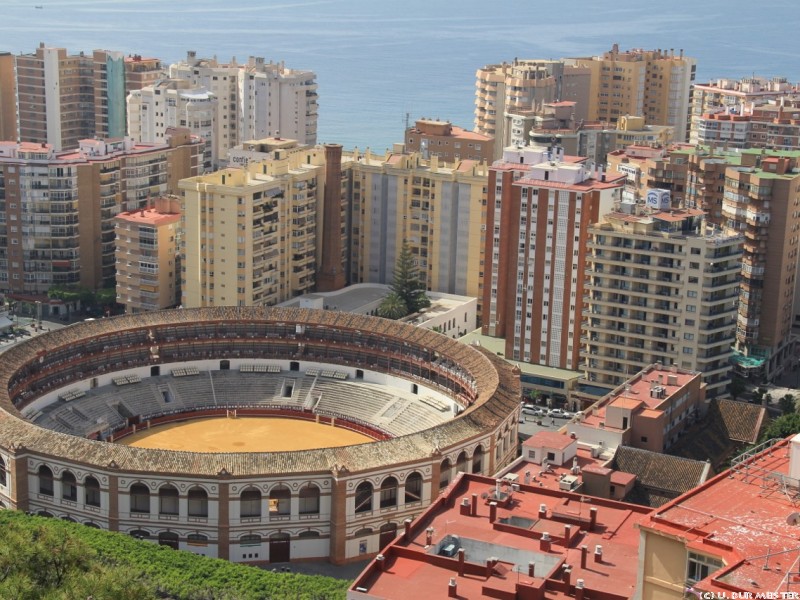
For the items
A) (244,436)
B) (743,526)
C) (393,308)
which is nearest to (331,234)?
(393,308)

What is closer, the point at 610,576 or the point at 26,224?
the point at 610,576

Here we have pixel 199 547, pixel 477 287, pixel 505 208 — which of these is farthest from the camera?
pixel 477 287

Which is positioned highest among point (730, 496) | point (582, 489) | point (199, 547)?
point (730, 496)

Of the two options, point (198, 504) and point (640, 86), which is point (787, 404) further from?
point (640, 86)

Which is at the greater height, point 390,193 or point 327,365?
point 390,193

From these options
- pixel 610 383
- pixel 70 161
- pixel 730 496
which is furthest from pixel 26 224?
pixel 730 496

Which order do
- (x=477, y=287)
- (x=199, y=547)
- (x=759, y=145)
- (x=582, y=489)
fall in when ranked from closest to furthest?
(x=582, y=489), (x=199, y=547), (x=477, y=287), (x=759, y=145)

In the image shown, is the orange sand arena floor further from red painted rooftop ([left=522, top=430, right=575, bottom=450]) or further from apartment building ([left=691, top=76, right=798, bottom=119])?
apartment building ([left=691, top=76, right=798, bottom=119])

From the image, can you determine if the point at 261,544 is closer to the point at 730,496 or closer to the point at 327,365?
the point at 327,365
